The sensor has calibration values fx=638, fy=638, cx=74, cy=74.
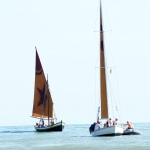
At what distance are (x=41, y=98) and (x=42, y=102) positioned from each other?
57 centimetres

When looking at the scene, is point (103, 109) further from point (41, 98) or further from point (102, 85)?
point (41, 98)

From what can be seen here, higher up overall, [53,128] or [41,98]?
[41,98]

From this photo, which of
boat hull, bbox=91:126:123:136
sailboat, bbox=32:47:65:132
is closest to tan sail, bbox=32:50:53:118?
sailboat, bbox=32:47:65:132

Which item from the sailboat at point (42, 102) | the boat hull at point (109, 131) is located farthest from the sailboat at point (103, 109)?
the sailboat at point (42, 102)

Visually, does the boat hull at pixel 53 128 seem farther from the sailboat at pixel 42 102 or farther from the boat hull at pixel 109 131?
the boat hull at pixel 109 131

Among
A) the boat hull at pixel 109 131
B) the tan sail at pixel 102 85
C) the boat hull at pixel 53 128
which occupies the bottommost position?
the boat hull at pixel 109 131

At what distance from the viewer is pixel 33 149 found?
48188 millimetres

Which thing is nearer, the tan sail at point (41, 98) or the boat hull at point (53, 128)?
the tan sail at point (41, 98)

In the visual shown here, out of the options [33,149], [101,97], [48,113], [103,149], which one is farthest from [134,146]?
[48,113]

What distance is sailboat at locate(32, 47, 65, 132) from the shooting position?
82.5 metres

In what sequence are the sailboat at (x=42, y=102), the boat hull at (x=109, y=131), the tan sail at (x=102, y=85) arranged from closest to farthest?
the boat hull at (x=109, y=131) → the tan sail at (x=102, y=85) → the sailboat at (x=42, y=102)

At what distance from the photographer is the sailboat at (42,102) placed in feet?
271

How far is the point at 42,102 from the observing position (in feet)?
272

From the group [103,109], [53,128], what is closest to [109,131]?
[103,109]
